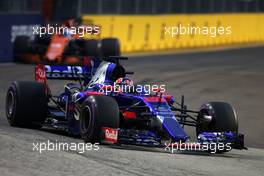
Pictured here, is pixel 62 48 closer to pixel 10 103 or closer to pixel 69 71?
pixel 69 71

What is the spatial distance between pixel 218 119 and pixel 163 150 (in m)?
0.90

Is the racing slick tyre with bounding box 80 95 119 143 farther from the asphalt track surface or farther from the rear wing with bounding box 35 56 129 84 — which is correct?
the rear wing with bounding box 35 56 129 84

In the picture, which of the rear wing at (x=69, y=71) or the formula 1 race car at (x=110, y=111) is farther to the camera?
the rear wing at (x=69, y=71)

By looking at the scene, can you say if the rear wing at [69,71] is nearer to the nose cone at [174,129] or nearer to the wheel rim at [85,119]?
the wheel rim at [85,119]

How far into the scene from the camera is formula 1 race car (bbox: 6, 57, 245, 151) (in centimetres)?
1012

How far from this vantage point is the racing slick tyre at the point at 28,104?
38.1ft

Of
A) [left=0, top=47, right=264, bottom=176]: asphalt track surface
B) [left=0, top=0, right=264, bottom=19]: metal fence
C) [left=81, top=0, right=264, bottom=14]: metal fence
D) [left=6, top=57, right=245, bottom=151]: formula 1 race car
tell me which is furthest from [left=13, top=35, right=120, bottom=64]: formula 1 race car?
[left=6, top=57, right=245, bottom=151]: formula 1 race car

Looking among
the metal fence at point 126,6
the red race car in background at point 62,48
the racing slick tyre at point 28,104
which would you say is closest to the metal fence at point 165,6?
the metal fence at point 126,6

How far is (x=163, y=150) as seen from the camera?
10453 mm

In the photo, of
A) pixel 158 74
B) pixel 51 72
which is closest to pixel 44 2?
pixel 158 74

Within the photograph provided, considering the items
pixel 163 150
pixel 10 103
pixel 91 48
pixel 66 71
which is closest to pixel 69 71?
pixel 66 71

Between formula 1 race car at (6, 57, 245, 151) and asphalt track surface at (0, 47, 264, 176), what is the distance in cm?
21

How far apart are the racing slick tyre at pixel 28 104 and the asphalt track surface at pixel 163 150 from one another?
23cm

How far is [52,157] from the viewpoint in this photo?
8.66 metres
